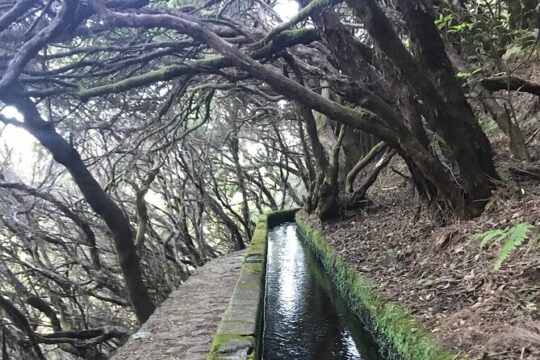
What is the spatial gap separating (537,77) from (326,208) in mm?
4538

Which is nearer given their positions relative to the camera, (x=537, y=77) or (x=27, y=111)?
(x=27, y=111)

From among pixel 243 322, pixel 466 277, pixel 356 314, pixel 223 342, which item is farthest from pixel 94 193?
pixel 466 277

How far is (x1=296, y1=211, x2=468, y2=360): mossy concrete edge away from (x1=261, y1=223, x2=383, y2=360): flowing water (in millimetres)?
168

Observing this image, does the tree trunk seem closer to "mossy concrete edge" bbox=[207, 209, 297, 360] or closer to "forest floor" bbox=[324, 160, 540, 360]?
"mossy concrete edge" bbox=[207, 209, 297, 360]

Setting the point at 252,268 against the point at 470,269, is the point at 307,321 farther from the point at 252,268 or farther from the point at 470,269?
the point at 470,269

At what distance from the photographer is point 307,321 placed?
5.86 meters

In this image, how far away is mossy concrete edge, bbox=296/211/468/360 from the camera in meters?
3.41

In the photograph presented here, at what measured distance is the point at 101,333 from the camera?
25.0 ft

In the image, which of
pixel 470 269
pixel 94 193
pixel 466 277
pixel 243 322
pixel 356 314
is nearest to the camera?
pixel 466 277

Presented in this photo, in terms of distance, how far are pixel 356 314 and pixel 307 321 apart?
59cm

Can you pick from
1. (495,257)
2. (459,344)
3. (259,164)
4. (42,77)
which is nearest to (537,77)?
(495,257)

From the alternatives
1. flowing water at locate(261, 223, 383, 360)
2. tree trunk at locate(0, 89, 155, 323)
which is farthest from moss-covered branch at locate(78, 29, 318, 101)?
flowing water at locate(261, 223, 383, 360)

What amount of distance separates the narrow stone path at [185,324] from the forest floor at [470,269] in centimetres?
188

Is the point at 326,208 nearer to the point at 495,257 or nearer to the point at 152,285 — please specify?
the point at 152,285
